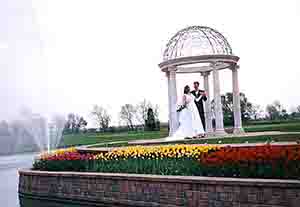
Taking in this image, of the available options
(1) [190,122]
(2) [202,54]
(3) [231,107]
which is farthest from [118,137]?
(1) [190,122]

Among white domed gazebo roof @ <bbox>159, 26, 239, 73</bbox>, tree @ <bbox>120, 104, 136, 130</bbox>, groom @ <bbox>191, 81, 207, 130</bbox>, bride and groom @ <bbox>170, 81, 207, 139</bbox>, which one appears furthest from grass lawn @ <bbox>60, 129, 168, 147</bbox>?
tree @ <bbox>120, 104, 136, 130</bbox>

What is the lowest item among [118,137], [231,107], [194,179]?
[194,179]

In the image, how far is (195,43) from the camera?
66.7ft

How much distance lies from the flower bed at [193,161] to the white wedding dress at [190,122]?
6.13 metres

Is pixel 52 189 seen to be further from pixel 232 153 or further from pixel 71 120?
pixel 71 120

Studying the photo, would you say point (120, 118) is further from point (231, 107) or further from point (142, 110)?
point (231, 107)

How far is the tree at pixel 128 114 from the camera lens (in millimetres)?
61906

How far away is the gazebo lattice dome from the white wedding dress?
3.21 meters

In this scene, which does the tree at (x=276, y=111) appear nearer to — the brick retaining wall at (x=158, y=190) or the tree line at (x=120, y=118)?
the tree line at (x=120, y=118)

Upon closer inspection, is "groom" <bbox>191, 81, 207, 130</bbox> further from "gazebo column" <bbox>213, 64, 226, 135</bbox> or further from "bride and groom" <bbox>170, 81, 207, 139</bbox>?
"gazebo column" <bbox>213, 64, 226, 135</bbox>

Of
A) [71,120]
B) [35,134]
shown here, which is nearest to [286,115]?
[71,120]

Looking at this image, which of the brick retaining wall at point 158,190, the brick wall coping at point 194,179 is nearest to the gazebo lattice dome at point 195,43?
the brick retaining wall at point 158,190

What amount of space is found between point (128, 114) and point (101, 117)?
3.96 m

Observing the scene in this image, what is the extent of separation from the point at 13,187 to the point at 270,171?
9.76 meters
